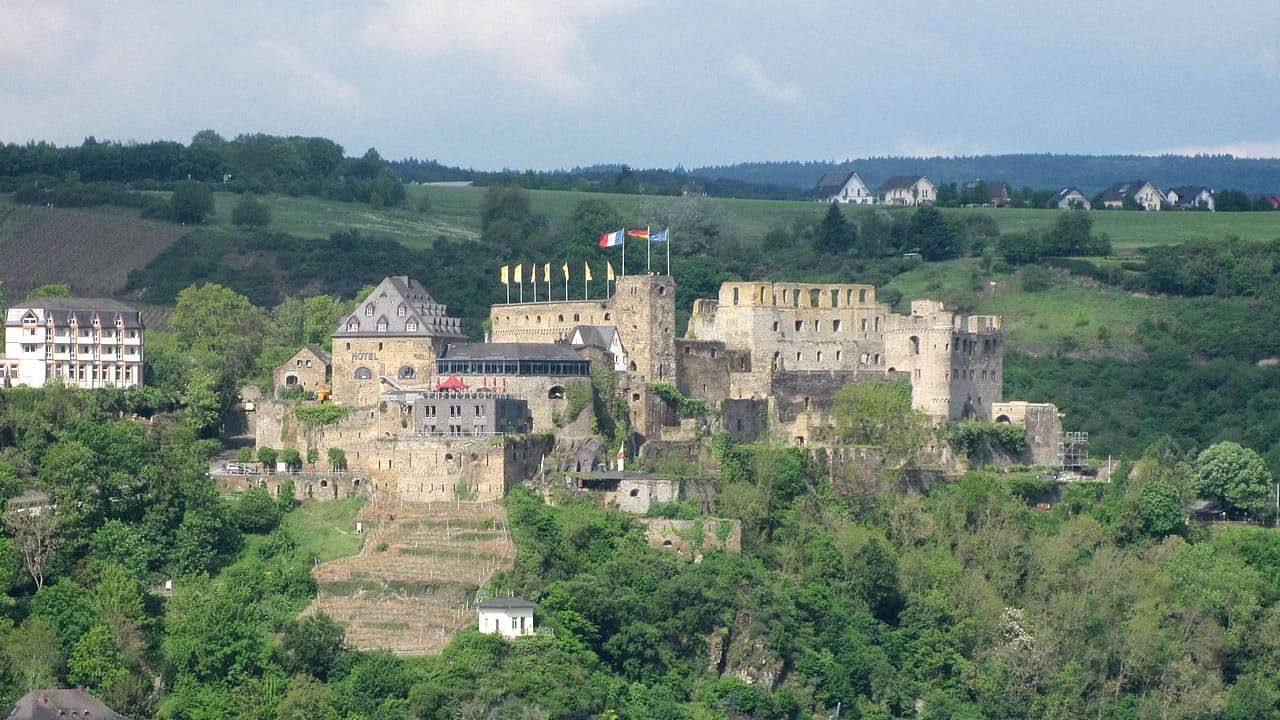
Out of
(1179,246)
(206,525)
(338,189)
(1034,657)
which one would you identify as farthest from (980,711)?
(338,189)

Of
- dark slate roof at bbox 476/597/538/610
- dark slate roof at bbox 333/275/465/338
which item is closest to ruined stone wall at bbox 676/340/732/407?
dark slate roof at bbox 333/275/465/338

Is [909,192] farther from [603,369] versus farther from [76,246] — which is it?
[603,369]

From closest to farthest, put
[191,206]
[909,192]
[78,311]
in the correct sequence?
[78,311], [191,206], [909,192]

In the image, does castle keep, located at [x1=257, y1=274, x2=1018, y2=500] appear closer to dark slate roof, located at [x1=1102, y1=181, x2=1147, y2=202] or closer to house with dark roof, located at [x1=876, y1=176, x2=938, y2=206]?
house with dark roof, located at [x1=876, y1=176, x2=938, y2=206]

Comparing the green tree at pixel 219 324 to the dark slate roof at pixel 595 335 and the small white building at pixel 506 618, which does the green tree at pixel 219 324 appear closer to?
the dark slate roof at pixel 595 335

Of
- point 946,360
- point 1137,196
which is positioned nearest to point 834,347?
point 946,360
